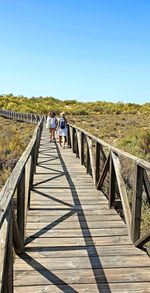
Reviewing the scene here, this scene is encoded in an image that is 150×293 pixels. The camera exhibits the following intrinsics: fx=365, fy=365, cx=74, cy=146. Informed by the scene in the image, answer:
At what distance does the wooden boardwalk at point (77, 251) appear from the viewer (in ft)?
11.7

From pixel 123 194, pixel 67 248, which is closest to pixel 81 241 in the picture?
pixel 67 248

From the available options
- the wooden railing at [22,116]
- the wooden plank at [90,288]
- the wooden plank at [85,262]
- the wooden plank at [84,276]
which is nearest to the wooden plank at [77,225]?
the wooden plank at [85,262]

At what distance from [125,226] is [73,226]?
75 cm

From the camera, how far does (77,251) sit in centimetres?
437

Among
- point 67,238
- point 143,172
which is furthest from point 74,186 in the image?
point 143,172

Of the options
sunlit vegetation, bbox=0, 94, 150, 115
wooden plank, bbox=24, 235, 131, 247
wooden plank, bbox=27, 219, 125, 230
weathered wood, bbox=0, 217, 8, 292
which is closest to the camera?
weathered wood, bbox=0, 217, 8, 292

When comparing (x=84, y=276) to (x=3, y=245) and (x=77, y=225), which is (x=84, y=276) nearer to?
(x=3, y=245)

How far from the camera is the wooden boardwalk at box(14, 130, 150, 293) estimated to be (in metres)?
3.57

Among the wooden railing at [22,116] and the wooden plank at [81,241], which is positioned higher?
the wooden railing at [22,116]

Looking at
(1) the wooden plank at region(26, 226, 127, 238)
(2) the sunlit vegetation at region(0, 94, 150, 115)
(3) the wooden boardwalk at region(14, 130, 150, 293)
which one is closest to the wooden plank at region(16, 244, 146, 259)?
(3) the wooden boardwalk at region(14, 130, 150, 293)

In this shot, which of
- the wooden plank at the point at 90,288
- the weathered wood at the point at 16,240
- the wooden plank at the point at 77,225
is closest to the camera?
the wooden plank at the point at 90,288

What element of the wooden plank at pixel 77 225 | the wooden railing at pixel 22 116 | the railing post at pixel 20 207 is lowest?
the wooden plank at pixel 77 225

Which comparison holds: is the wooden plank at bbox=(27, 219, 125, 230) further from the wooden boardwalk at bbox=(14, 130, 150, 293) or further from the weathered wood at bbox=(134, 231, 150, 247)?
the weathered wood at bbox=(134, 231, 150, 247)

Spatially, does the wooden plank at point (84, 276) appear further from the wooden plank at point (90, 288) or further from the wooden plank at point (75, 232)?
the wooden plank at point (75, 232)
